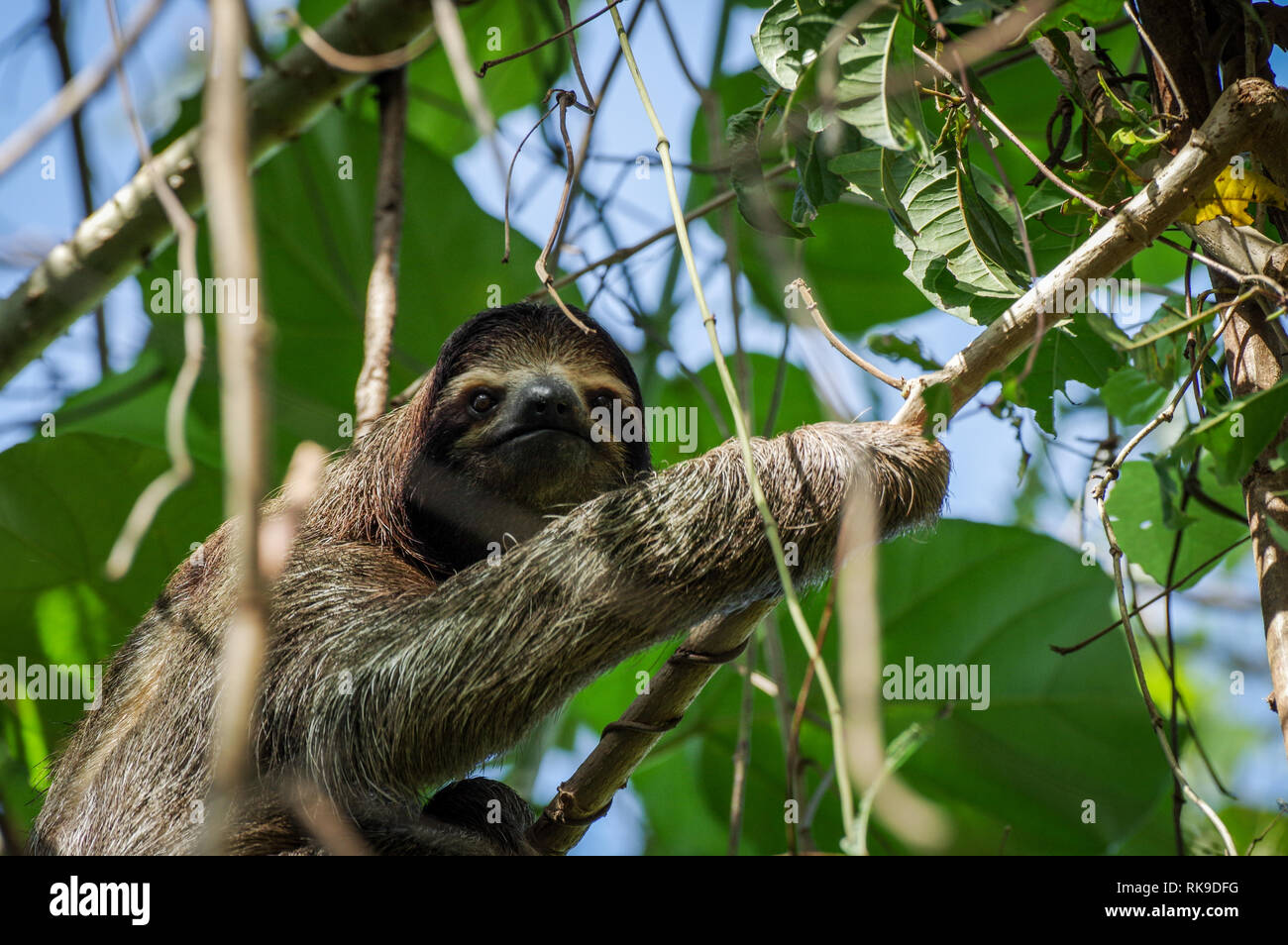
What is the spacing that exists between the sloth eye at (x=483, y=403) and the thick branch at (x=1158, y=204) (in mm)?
2078

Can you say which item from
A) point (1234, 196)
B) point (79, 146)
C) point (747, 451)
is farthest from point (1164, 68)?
point (79, 146)

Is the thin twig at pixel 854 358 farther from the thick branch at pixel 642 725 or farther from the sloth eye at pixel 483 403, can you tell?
the sloth eye at pixel 483 403

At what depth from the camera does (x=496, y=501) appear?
4.30 m

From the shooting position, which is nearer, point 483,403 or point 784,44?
point 784,44

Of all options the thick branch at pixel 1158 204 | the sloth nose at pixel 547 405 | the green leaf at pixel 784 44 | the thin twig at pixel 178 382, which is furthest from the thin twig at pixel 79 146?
the thick branch at pixel 1158 204

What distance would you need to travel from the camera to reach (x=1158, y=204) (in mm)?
2922

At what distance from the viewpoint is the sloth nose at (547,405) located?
423 cm

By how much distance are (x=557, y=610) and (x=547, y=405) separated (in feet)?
3.57

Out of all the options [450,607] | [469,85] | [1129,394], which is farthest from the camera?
[450,607]

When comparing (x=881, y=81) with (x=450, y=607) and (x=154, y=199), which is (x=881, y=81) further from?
(x=154, y=199)
